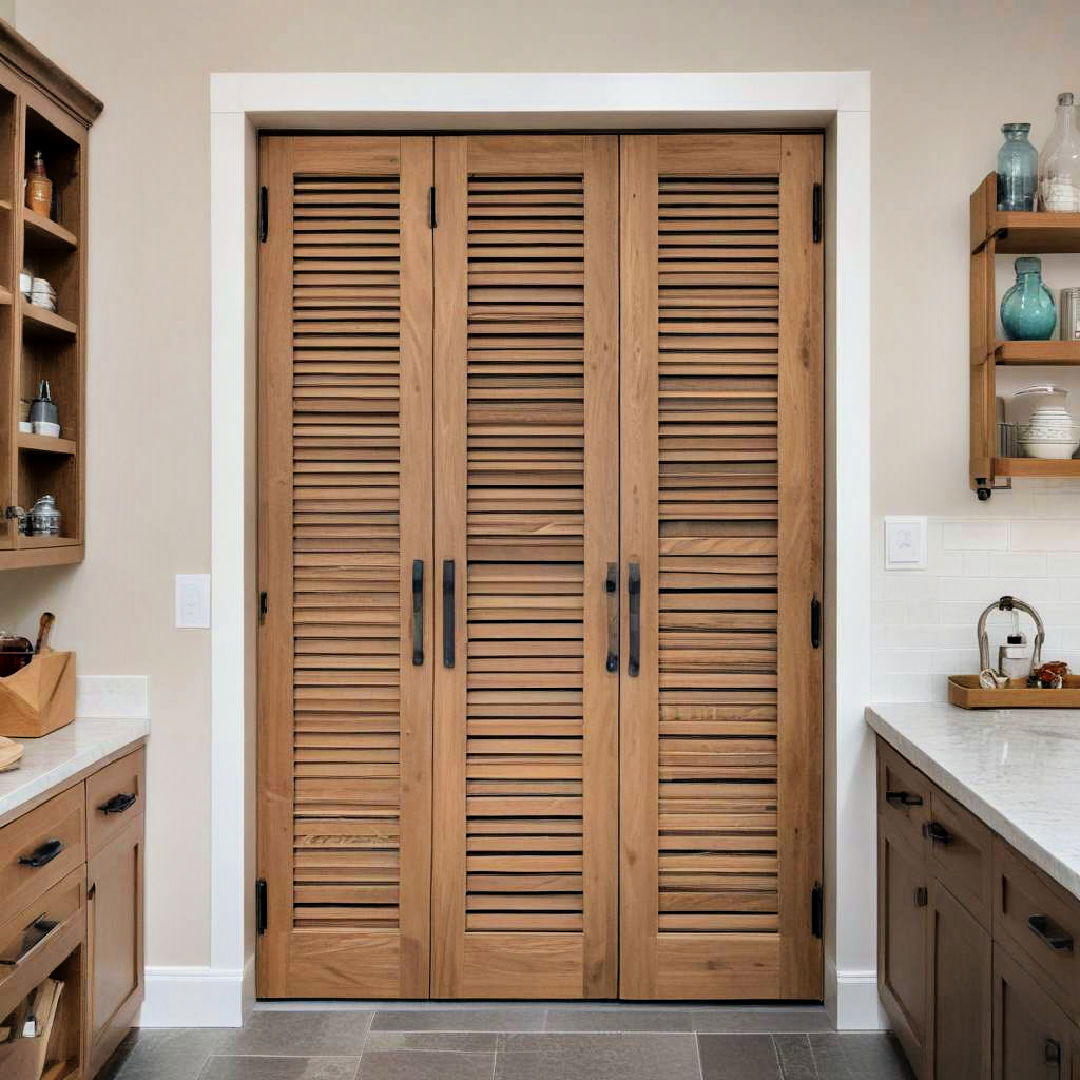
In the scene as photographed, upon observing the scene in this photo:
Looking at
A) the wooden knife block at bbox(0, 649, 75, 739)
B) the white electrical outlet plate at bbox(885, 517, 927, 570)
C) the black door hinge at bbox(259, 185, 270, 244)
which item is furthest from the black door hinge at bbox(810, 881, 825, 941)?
the black door hinge at bbox(259, 185, 270, 244)

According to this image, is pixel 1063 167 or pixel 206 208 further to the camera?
pixel 206 208

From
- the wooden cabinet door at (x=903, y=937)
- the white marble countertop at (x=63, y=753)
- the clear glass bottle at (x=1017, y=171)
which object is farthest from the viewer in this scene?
the clear glass bottle at (x=1017, y=171)

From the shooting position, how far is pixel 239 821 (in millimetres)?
2473

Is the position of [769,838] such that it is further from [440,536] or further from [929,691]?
[440,536]

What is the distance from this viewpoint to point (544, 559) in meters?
2.56

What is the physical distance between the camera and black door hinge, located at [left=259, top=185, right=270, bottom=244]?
255 cm

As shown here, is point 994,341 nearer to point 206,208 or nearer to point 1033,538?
point 1033,538

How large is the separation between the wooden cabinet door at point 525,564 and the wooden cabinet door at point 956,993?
2.74 ft

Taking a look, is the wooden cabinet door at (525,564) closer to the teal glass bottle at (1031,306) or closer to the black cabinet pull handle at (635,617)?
the black cabinet pull handle at (635,617)

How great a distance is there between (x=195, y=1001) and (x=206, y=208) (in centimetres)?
198

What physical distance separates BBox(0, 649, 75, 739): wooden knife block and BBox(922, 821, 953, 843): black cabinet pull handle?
193cm

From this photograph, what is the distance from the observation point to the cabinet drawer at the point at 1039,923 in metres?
1.37

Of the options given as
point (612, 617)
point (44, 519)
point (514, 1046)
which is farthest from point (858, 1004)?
point (44, 519)

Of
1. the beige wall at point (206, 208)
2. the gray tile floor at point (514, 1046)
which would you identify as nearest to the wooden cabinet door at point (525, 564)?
the gray tile floor at point (514, 1046)
